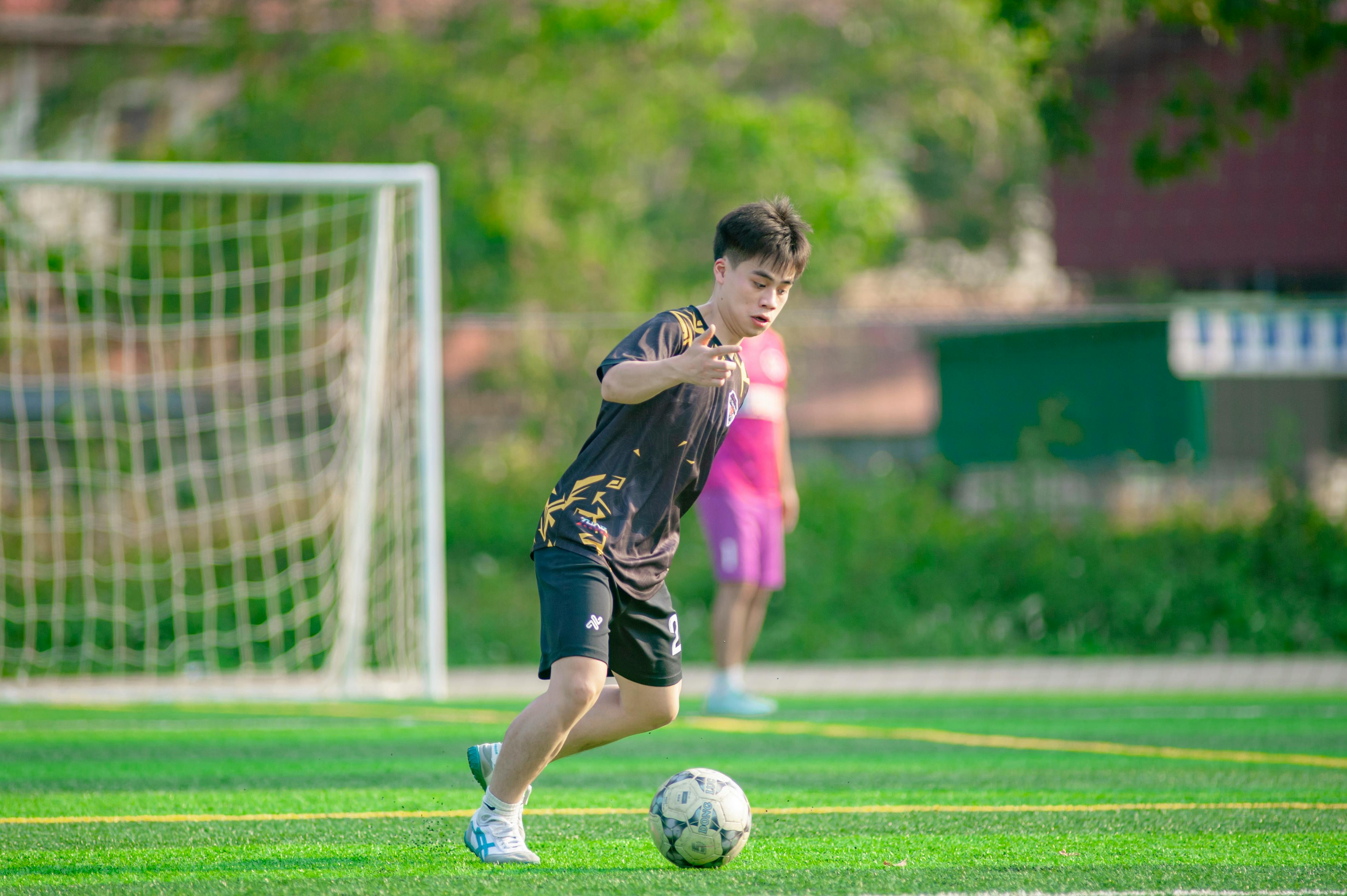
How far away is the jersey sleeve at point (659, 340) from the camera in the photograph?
11.6 feet

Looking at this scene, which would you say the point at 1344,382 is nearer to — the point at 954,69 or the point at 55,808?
the point at 954,69

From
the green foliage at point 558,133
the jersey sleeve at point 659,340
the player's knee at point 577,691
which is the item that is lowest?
the player's knee at point 577,691

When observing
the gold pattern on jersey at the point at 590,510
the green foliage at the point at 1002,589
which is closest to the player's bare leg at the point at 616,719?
the gold pattern on jersey at the point at 590,510

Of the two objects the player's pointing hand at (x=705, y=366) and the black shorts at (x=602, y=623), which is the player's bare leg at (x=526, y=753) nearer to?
the black shorts at (x=602, y=623)

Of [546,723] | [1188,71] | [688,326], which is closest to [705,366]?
[688,326]

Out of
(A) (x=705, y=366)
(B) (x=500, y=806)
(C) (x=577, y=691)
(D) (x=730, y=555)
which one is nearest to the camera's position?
(A) (x=705, y=366)

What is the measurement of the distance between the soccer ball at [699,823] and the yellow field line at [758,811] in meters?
0.86

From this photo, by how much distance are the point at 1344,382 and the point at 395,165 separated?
29.9 ft

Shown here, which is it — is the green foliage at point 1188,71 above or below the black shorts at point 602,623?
above

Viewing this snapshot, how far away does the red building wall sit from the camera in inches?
659

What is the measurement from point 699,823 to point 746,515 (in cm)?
396

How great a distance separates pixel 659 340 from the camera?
11.9 ft

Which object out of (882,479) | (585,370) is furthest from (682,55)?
(882,479)

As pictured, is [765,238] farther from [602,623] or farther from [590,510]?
[602,623]
